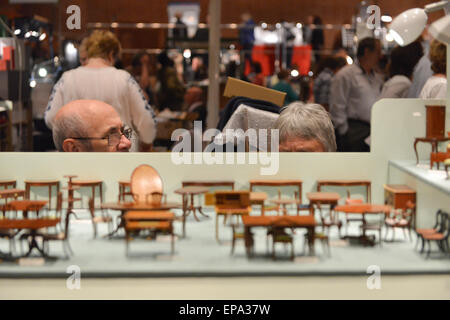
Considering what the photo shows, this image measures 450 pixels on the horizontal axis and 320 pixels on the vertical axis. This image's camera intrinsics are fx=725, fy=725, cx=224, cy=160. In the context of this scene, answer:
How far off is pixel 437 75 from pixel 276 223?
0.83 meters

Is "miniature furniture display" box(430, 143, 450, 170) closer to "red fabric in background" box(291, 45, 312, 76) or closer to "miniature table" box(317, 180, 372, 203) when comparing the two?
"miniature table" box(317, 180, 372, 203)

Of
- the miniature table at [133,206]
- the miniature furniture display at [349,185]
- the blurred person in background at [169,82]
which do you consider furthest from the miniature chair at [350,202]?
the blurred person in background at [169,82]

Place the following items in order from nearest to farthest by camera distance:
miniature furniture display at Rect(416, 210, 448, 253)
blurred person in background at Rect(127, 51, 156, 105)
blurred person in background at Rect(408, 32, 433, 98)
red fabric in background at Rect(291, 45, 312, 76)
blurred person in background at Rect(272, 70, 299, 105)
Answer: miniature furniture display at Rect(416, 210, 448, 253), blurred person in background at Rect(272, 70, 299, 105), blurred person in background at Rect(408, 32, 433, 98), blurred person in background at Rect(127, 51, 156, 105), red fabric in background at Rect(291, 45, 312, 76)

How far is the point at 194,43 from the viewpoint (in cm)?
314

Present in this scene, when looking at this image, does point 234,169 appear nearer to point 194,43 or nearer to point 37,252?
point 37,252

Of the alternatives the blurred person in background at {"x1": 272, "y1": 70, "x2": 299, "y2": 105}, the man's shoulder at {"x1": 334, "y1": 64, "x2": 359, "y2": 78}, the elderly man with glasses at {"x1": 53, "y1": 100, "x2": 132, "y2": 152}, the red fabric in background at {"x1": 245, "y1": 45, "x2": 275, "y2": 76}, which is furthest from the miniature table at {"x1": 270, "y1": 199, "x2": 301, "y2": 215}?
the red fabric in background at {"x1": 245, "y1": 45, "x2": 275, "y2": 76}

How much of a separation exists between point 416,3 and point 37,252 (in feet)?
4.83

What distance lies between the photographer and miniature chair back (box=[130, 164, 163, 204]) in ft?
6.49

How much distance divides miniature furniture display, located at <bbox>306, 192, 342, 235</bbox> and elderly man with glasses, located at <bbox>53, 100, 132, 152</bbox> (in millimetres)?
545

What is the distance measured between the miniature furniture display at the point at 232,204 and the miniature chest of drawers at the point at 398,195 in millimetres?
378

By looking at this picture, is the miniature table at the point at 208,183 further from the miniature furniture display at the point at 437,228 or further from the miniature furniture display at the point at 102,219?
the miniature furniture display at the point at 437,228

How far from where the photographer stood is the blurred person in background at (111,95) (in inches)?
84.6

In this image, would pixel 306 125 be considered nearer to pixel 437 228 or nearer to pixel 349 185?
pixel 349 185
